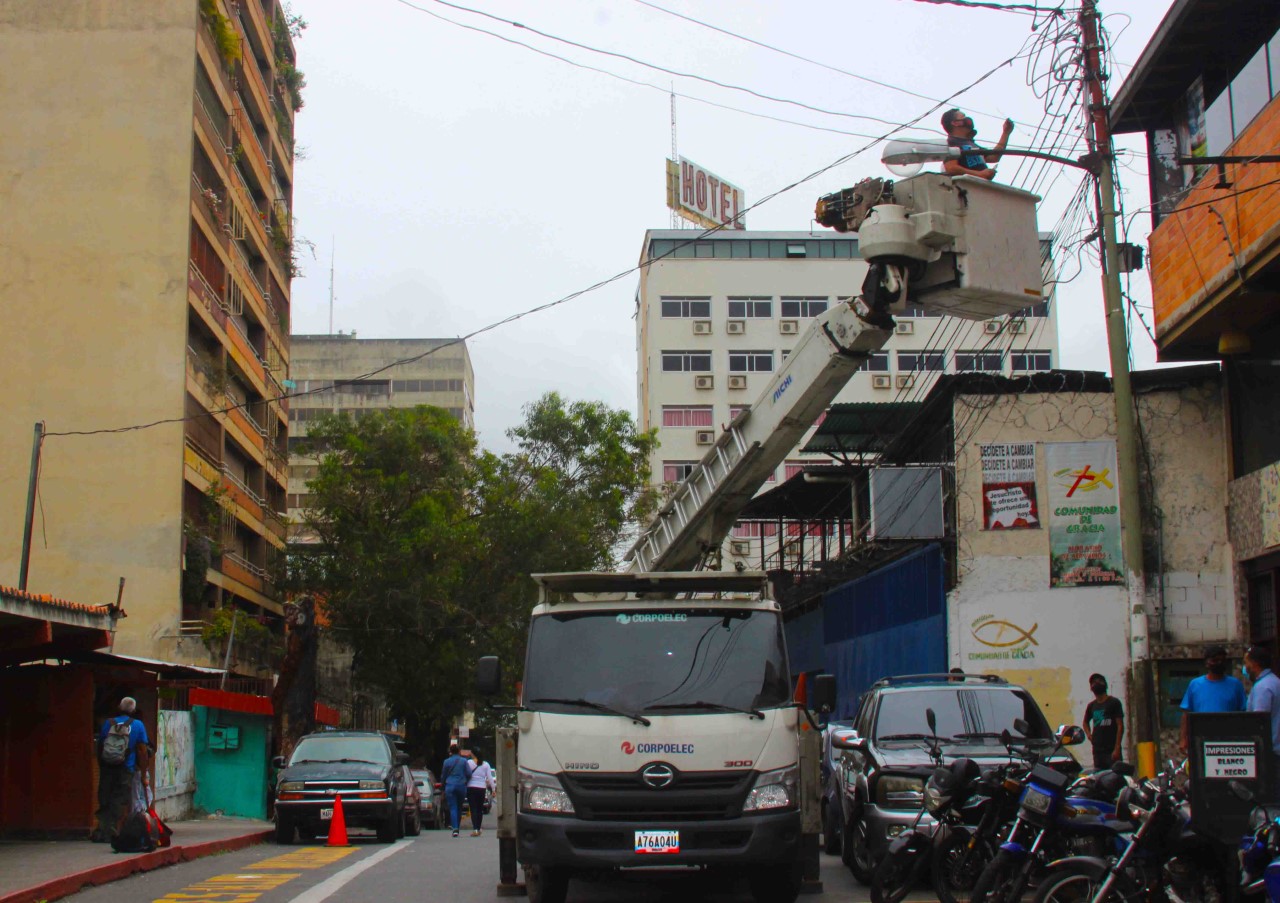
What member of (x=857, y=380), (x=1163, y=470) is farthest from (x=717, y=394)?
(x=1163, y=470)

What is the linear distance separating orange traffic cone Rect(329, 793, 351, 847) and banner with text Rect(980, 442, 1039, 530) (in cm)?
1083

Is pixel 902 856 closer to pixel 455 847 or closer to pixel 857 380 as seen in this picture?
pixel 455 847

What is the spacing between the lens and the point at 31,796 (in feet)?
62.4

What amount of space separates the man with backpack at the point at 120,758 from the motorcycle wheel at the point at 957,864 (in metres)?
10.3

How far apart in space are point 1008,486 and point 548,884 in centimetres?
1470

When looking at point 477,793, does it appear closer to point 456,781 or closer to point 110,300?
point 456,781

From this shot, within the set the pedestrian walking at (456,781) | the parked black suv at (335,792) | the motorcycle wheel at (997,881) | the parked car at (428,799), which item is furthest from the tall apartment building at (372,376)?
the motorcycle wheel at (997,881)

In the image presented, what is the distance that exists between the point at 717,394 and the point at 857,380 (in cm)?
698

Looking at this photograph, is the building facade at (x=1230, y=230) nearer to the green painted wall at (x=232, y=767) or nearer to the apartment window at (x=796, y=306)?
the green painted wall at (x=232, y=767)

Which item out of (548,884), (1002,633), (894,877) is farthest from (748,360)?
(894,877)

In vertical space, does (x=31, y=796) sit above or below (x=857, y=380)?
below

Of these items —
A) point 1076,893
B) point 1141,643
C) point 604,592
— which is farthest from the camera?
point 1141,643

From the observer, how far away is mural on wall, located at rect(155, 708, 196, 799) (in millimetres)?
24453

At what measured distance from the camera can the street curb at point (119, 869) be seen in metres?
12.0
